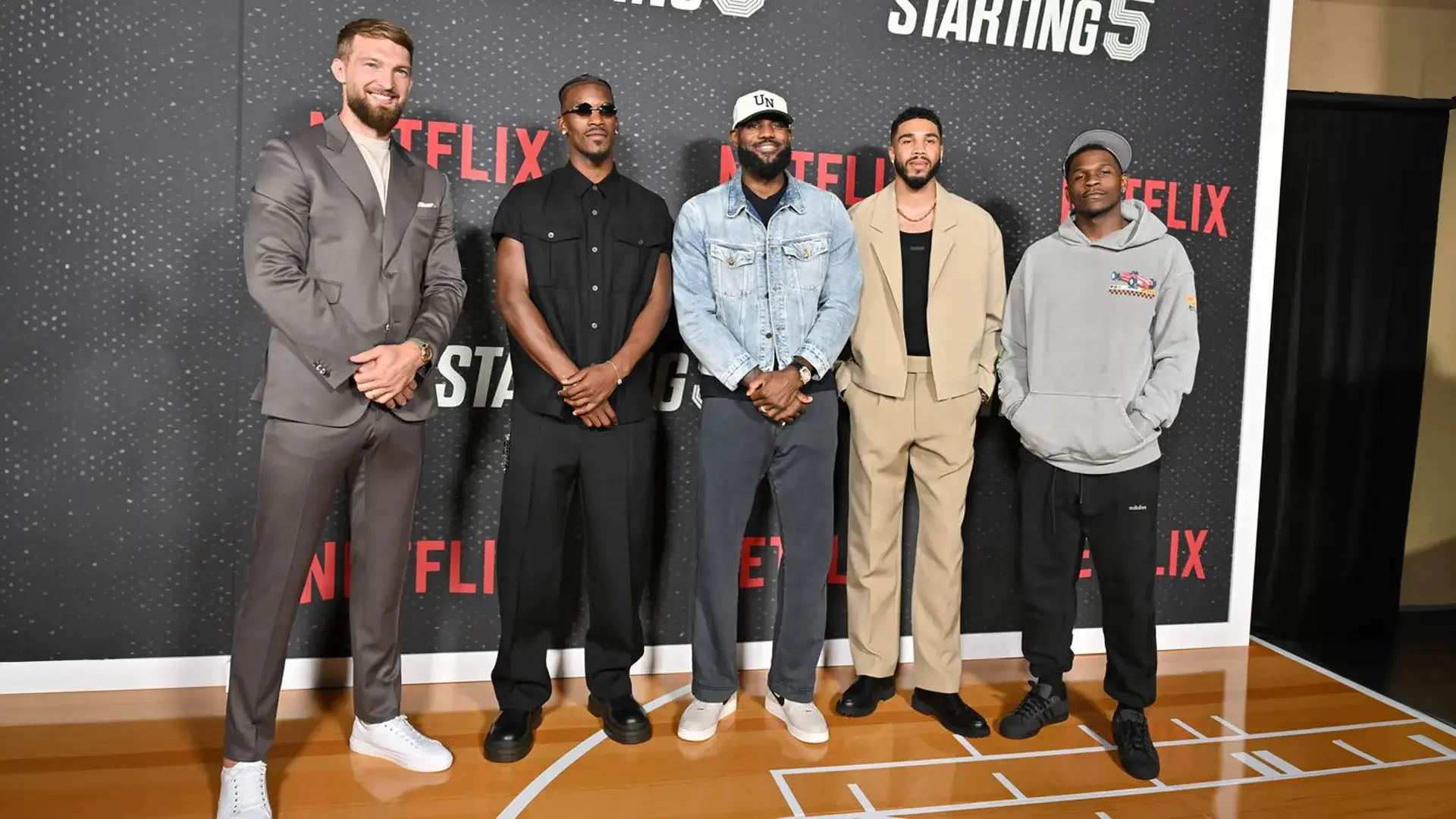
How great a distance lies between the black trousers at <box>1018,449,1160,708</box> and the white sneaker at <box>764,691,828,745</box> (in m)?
0.72

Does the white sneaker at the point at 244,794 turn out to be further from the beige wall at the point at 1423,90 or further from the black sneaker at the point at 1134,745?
the beige wall at the point at 1423,90

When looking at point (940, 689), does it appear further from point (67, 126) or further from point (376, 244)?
point (67, 126)

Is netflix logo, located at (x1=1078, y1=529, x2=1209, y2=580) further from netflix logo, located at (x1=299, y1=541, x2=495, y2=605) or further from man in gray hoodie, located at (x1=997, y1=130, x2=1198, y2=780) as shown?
netflix logo, located at (x1=299, y1=541, x2=495, y2=605)

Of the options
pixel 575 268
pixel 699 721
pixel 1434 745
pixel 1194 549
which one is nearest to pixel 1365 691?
pixel 1434 745

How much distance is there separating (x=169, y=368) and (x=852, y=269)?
2.20m

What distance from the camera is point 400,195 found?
2508mm

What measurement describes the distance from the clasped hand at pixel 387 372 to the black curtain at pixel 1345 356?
3547 mm

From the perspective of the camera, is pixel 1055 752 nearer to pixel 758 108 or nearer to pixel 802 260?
pixel 802 260

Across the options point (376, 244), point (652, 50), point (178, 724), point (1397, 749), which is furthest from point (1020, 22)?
point (178, 724)

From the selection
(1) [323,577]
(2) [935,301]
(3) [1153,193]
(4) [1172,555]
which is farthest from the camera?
(4) [1172,555]

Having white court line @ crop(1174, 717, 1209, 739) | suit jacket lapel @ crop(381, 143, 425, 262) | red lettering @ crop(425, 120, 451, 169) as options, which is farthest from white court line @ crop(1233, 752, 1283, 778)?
red lettering @ crop(425, 120, 451, 169)

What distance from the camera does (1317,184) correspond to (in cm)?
409

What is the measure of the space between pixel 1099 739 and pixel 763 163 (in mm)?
2019

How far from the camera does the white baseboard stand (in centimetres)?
312
